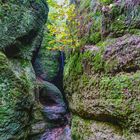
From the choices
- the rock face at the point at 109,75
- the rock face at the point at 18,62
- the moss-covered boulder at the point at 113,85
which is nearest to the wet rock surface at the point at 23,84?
the rock face at the point at 18,62

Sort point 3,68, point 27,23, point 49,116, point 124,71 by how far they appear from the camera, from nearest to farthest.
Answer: point 124,71 < point 3,68 < point 27,23 < point 49,116

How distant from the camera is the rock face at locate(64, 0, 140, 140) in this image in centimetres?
505

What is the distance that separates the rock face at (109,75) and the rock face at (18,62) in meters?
2.05

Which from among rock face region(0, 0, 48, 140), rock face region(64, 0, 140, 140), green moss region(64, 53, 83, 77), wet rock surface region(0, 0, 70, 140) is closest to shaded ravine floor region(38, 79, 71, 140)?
wet rock surface region(0, 0, 70, 140)

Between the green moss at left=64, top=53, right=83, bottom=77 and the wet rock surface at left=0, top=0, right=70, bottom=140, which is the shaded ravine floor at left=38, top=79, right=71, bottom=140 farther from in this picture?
the green moss at left=64, top=53, right=83, bottom=77

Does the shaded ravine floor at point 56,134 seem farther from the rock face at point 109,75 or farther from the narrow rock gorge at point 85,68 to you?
Result: the rock face at point 109,75

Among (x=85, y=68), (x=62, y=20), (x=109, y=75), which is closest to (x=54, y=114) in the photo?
(x=85, y=68)

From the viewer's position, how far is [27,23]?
33.2ft

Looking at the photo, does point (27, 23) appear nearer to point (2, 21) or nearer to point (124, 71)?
point (2, 21)

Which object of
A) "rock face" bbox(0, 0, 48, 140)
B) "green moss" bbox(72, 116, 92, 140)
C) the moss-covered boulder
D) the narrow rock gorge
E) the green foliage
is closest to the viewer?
the moss-covered boulder

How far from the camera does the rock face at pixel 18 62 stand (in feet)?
23.7

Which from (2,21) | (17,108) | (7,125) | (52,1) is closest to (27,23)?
(2,21)

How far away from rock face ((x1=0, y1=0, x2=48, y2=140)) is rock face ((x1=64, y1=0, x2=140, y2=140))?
2049 millimetres

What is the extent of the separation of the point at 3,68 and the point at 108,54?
373 cm
